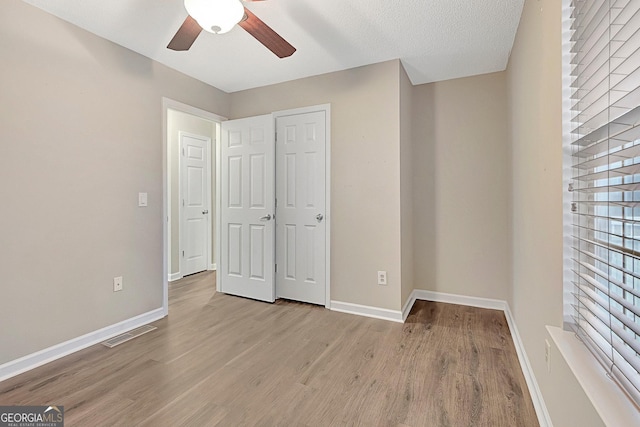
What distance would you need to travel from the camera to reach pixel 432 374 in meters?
1.99

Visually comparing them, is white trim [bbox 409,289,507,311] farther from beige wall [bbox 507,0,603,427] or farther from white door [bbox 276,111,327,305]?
white door [bbox 276,111,327,305]

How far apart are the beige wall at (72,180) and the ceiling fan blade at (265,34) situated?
1474 millimetres

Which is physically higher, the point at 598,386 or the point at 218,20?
the point at 218,20

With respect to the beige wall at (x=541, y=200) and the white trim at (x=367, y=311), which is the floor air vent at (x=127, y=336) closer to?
the white trim at (x=367, y=311)

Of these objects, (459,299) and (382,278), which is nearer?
(382,278)

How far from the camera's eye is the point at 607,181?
100 centimetres

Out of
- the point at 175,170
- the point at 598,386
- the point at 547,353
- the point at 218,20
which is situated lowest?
the point at 547,353

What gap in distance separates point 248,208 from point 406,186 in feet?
5.99

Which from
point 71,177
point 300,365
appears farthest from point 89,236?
point 300,365

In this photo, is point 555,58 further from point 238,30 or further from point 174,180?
point 174,180

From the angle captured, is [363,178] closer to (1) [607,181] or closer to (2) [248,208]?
(2) [248,208]

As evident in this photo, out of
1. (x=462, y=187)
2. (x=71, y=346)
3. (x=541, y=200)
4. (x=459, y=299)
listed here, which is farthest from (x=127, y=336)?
(x=462, y=187)

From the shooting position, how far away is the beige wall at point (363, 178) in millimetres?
2900

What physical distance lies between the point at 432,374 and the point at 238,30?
2.91 m
